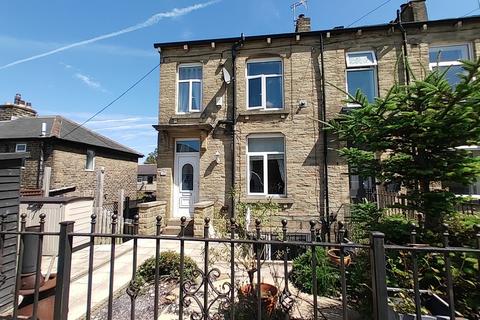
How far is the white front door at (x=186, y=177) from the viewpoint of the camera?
10375 mm

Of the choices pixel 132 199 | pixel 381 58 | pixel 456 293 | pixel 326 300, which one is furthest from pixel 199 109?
pixel 132 199

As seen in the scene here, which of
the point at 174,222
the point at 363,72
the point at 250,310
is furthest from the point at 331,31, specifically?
the point at 250,310

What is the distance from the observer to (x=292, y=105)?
995 cm

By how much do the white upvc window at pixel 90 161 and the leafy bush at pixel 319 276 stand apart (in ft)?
50.3

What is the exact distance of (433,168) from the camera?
3.51m

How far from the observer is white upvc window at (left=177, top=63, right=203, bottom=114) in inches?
423

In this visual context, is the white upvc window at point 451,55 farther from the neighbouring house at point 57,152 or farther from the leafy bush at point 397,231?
the neighbouring house at point 57,152

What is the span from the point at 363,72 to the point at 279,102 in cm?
328

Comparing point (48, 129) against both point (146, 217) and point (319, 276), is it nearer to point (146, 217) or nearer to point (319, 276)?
point (146, 217)

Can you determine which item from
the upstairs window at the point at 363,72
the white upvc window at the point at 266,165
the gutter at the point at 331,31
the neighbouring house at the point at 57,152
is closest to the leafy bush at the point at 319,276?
the white upvc window at the point at 266,165

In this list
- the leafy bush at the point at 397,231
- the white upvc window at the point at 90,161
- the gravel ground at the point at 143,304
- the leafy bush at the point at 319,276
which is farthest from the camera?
the white upvc window at the point at 90,161

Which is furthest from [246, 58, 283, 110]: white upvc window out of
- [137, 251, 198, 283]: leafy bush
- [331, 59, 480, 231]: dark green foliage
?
[137, 251, 198, 283]: leafy bush

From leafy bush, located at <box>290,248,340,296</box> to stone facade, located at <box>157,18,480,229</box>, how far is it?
13.7 ft

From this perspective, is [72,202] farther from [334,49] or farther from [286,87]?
[334,49]
